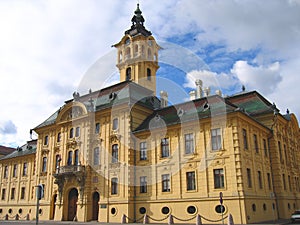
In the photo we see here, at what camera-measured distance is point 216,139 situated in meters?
32.8

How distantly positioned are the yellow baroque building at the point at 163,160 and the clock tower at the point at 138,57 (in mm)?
5071

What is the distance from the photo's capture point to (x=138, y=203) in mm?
36188

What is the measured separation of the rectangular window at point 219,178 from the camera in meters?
31.3

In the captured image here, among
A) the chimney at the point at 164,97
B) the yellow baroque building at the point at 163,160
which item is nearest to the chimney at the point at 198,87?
the yellow baroque building at the point at 163,160

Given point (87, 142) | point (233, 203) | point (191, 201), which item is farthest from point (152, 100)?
point (233, 203)

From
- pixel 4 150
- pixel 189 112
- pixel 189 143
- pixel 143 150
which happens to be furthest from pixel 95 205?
pixel 4 150

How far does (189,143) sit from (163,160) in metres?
3.57

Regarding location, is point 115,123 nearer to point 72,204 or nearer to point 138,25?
point 72,204

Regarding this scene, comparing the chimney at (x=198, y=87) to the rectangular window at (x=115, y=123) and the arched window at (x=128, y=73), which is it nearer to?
the arched window at (x=128, y=73)

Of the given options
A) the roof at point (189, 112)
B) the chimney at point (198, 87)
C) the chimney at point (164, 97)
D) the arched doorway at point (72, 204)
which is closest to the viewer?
the roof at point (189, 112)

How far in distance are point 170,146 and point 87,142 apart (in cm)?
1174

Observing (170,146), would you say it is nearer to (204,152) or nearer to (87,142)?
(204,152)

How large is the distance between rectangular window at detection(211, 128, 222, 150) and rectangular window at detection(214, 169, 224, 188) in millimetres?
2340

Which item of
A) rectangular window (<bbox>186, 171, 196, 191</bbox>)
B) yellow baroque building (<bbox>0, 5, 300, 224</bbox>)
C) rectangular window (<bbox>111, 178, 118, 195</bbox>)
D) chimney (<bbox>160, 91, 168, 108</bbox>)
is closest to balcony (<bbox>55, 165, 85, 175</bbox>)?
yellow baroque building (<bbox>0, 5, 300, 224</bbox>)
